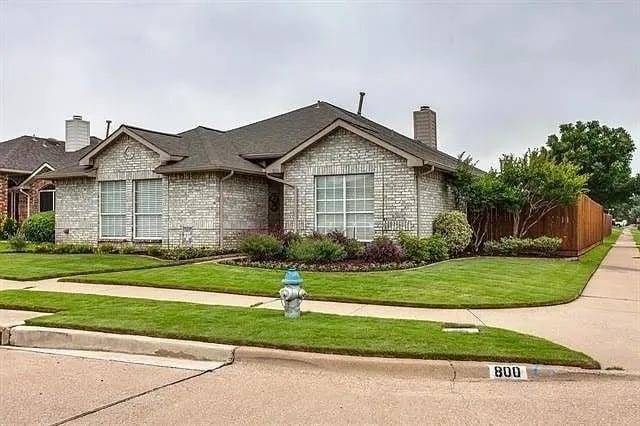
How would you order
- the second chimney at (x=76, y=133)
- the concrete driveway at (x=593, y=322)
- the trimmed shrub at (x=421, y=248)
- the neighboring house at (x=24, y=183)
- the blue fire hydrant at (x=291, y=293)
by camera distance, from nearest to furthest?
1. the concrete driveway at (x=593, y=322)
2. the blue fire hydrant at (x=291, y=293)
3. the trimmed shrub at (x=421, y=248)
4. the neighboring house at (x=24, y=183)
5. the second chimney at (x=76, y=133)

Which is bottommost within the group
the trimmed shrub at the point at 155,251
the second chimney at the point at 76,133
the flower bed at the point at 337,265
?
the flower bed at the point at 337,265

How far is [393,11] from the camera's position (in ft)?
49.8

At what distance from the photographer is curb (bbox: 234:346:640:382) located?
21.5 feet

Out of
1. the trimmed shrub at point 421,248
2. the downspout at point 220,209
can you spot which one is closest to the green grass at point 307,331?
the trimmed shrub at point 421,248

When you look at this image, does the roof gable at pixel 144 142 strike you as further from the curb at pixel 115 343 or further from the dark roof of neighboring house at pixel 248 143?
the curb at pixel 115 343

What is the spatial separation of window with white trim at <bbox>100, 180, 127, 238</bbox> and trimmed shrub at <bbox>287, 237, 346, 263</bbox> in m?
7.98

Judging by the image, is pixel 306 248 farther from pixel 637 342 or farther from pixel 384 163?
pixel 637 342

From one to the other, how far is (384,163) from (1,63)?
12736 mm

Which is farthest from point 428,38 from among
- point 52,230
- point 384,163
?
point 52,230

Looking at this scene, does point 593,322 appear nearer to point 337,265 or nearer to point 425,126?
point 337,265

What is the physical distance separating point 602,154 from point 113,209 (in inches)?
1459

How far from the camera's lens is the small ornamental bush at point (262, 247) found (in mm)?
17766

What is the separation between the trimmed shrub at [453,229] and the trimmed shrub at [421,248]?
1291 millimetres

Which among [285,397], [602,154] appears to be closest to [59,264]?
[285,397]
